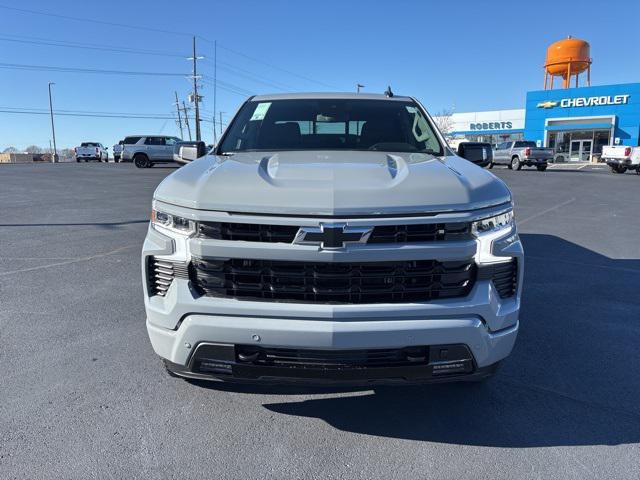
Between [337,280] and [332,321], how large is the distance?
196mm

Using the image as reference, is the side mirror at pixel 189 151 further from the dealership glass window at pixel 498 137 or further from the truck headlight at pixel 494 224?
the dealership glass window at pixel 498 137

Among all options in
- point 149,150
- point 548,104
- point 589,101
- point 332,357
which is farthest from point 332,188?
point 548,104

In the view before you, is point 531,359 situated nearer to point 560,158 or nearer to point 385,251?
point 385,251

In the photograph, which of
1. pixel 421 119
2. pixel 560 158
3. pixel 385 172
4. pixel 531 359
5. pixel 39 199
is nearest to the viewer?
pixel 385 172

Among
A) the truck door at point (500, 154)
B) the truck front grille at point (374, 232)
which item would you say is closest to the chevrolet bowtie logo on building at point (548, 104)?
the truck door at point (500, 154)

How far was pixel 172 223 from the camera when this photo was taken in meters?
2.51

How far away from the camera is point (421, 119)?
416 cm

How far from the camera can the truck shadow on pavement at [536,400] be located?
2.70 metres

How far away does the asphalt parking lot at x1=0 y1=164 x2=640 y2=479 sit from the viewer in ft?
7.99

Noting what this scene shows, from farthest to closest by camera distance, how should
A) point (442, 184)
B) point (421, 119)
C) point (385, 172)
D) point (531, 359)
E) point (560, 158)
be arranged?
point (560, 158) → point (421, 119) → point (531, 359) → point (385, 172) → point (442, 184)

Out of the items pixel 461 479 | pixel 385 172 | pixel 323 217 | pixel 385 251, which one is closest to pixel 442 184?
pixel 385 172

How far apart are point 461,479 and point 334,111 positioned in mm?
2981

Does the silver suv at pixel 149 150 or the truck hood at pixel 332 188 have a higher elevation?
the silver suv at pixel 149 150

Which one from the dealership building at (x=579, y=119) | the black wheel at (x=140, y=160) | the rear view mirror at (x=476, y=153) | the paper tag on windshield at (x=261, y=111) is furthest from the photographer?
the dealership building at (x=579, y=119)
